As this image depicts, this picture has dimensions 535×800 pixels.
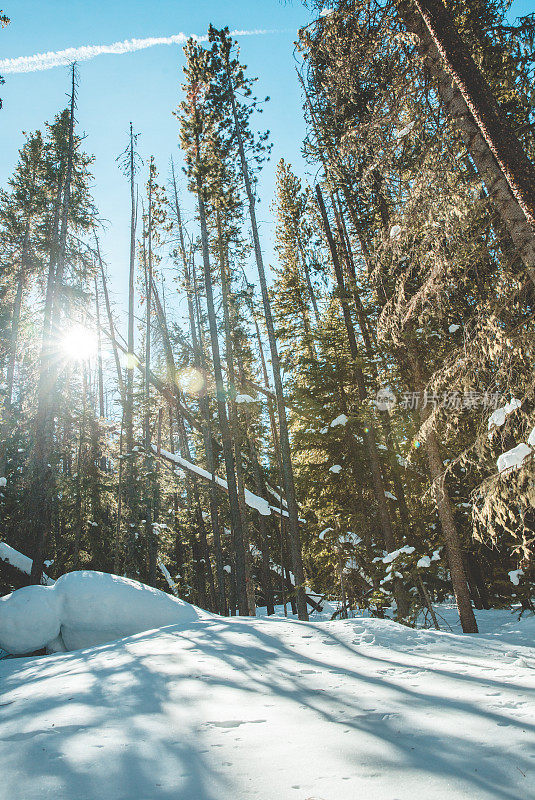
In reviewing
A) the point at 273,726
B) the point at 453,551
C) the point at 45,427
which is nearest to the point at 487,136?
the point at 273,726

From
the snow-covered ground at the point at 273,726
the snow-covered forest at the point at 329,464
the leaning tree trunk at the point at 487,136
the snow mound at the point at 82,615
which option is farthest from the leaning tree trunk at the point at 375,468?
the snow-covered ground at the point at 273,726

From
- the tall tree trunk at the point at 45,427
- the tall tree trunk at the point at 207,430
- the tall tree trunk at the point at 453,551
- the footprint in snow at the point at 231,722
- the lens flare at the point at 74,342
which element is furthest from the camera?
the tall tree trunk at the point at 207,430

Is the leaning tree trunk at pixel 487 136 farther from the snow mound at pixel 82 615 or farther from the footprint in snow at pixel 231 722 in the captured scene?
the snow mound at pixel 82 615

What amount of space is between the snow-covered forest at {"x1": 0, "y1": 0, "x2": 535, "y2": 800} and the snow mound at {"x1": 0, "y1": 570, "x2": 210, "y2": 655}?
0.17ft

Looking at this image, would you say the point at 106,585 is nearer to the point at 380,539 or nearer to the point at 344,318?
the point at 380,539

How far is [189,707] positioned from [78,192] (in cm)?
1975

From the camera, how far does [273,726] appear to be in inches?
97.9

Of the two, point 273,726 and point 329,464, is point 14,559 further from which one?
point 273,726

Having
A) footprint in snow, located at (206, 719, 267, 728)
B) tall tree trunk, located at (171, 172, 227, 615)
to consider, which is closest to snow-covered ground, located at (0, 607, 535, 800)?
footprint in snow, located at (206, 719, 267, 728)

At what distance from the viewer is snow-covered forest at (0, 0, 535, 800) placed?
228 centimetres

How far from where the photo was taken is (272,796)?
1746mm

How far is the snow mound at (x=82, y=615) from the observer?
805 centimetres

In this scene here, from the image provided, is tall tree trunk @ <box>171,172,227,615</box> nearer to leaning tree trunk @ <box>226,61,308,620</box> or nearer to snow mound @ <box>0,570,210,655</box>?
leaning tree trunk @ <box>226,61,308,620</box>

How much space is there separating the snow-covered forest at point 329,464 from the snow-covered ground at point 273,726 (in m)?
0.02
